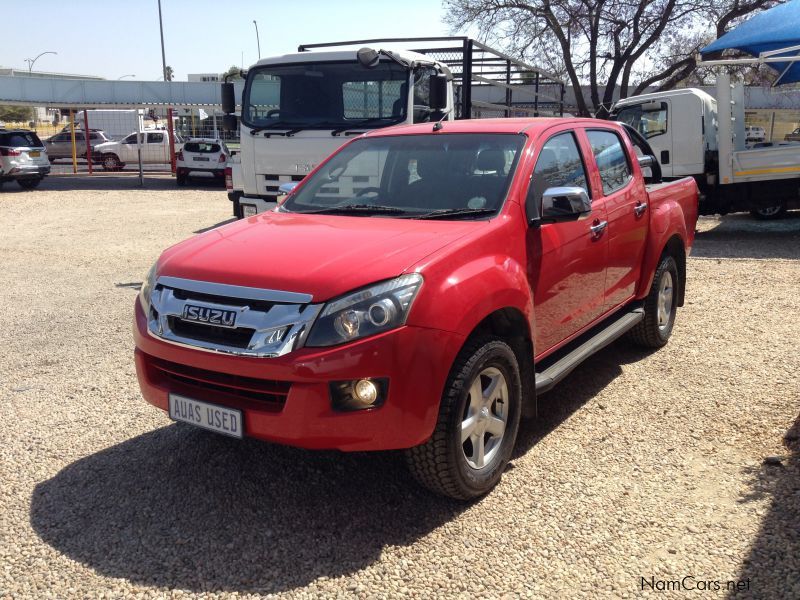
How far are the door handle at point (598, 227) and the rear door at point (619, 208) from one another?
0.12 meters

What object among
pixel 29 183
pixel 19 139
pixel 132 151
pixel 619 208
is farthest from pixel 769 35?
pixel 132 151

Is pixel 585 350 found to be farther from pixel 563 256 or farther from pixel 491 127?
pixel 491 127

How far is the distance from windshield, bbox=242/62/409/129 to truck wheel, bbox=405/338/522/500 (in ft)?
18.2

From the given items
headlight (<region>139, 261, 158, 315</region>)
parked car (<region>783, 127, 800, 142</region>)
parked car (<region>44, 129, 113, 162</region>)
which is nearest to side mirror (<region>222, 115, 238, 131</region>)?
headlight (<region>139, 261, 158, 315</region>)

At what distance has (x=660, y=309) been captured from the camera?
5.84 meters

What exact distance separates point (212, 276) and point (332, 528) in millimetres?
1243

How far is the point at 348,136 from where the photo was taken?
8602mm

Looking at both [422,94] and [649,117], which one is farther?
[649,117]

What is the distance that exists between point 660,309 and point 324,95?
192 inches

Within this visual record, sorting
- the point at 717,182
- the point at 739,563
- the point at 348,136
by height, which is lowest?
the point at 739,563

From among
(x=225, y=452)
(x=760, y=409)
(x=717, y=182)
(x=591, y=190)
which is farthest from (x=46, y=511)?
(x=717, y=182)

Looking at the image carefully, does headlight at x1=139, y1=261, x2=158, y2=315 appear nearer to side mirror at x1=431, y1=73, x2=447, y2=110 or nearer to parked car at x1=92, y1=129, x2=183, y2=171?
side mirror at x1=431, y1=73, x2=447, y2=110

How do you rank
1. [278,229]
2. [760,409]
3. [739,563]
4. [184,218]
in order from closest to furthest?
[739,563] < [278,229] < [760,409] < [184,218]

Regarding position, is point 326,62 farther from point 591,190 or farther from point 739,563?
point 739,563
